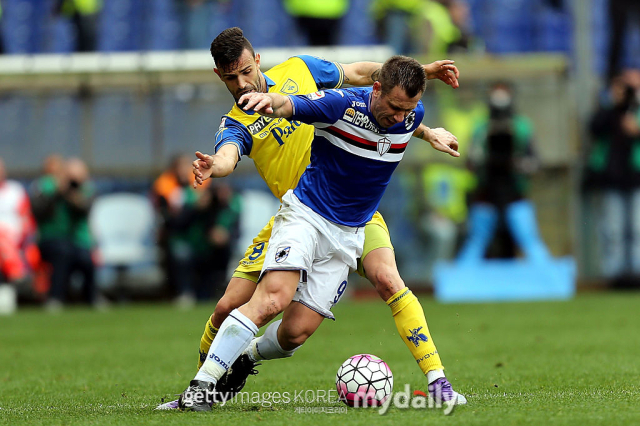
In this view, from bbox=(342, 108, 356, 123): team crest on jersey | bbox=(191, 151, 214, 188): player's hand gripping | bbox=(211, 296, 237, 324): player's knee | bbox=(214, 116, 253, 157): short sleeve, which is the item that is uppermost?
bbox=(342, 108, 356, 123): team crest on jersey

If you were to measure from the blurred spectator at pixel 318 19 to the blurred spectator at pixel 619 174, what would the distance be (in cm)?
434

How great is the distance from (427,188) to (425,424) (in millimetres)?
10642

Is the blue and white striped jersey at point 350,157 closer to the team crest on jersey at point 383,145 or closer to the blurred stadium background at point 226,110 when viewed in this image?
the team crest on jersey at point 383,145

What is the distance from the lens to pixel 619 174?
47.9 feet

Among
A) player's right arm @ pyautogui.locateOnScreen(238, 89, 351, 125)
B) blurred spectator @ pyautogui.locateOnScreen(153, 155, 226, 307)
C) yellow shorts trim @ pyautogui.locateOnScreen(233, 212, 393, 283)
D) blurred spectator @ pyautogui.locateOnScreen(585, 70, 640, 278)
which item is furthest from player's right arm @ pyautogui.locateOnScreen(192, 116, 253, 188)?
blurred spectator @ pyautogui.locateOnScreen(585, 70, 640, 278)

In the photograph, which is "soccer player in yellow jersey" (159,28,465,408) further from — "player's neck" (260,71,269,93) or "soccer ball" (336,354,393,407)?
"soccer ball" (336,354,393,407)

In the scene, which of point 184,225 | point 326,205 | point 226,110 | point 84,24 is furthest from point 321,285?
point 84,24

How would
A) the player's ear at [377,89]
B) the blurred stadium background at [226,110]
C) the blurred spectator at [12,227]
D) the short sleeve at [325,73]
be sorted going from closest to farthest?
1. the player's ear at [377,89]
2. the short sleeve at [325,73]
3. the blurred spectator at [12,227]
4. the blurred stadium background at [226,110]

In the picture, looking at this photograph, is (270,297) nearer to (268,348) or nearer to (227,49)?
(268,348)

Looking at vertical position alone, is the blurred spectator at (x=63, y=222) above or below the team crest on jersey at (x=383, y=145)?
below

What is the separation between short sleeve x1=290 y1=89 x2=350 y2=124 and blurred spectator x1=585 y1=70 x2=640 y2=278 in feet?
33.2

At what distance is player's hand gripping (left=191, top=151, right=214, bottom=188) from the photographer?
189 inches

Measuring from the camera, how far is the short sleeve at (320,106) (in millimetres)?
4973

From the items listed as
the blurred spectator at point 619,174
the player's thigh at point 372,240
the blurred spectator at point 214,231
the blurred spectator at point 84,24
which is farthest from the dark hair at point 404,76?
the blurred spectator at point 84,24
